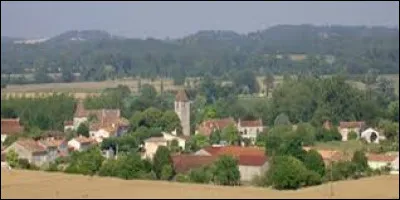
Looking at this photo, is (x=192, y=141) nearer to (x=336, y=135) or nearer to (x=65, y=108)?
(x=336, y=135)

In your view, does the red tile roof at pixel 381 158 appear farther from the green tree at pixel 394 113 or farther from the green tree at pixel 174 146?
the green tree at pixel 394 113

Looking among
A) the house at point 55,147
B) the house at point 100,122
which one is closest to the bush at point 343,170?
the house at point 55,147

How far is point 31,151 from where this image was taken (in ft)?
63.0

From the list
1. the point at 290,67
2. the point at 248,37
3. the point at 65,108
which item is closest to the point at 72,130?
the point at 65,108

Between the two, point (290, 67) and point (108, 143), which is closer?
point (108, 143)

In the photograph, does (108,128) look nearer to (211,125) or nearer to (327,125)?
(211,125)

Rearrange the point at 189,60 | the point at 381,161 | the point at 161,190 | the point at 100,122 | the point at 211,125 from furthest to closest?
the point at 189,60
the point at 100,122
the point at 211,125
the point at 381,161
the point at 161,190

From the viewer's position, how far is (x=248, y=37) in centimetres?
11869

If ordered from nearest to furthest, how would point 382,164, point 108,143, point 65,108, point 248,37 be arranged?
point 382,164, point 108,143, point 65,108, point 248,37

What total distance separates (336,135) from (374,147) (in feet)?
8.81

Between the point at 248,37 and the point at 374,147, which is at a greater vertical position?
the point at 248,37

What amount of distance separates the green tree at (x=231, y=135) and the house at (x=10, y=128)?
18.4 ft

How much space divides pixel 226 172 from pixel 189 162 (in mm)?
3097

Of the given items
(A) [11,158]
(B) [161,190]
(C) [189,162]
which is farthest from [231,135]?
(B) [161,190]
